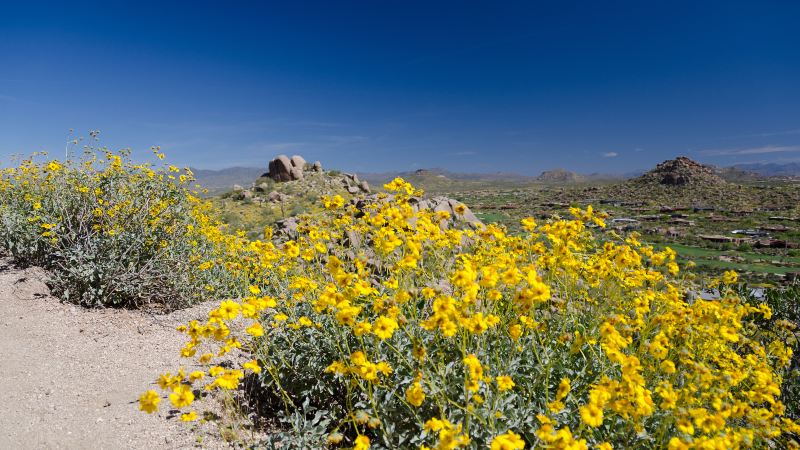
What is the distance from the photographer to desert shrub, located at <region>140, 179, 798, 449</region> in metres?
2.32

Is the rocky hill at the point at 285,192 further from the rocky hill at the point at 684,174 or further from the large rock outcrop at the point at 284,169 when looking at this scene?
the rocky hill at the point at 684,174

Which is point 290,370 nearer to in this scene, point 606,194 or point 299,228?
point 299,228

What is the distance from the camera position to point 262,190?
34250mm

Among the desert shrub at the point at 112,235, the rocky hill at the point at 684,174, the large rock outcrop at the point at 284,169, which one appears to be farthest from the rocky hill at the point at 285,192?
the rocky hill at the point at 684,174

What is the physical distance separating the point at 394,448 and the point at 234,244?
4999mm

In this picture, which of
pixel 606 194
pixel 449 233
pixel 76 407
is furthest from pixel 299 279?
pixel 606 194

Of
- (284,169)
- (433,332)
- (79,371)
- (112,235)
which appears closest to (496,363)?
(433,332)

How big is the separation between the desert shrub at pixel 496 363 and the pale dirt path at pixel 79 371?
0.42 metres

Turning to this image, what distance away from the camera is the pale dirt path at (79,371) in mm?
3277

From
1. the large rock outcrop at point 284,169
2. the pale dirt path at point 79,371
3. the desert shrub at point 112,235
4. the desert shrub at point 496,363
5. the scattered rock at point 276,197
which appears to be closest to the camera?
the desert shrub at point 496,363

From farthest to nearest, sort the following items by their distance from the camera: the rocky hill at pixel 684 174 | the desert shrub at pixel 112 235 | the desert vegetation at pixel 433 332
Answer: the rocky hill at pixel 684 174, the desert shrub at pixel 112 235, the desert vegetation at pixel 433 332

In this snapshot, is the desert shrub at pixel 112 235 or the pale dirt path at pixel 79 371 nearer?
the pale dirt path at pixel 79 371

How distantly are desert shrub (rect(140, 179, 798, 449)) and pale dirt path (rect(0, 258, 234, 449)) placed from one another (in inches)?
16.5

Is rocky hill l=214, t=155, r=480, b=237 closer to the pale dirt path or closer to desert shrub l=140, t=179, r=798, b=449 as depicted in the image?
the pale dirt path
